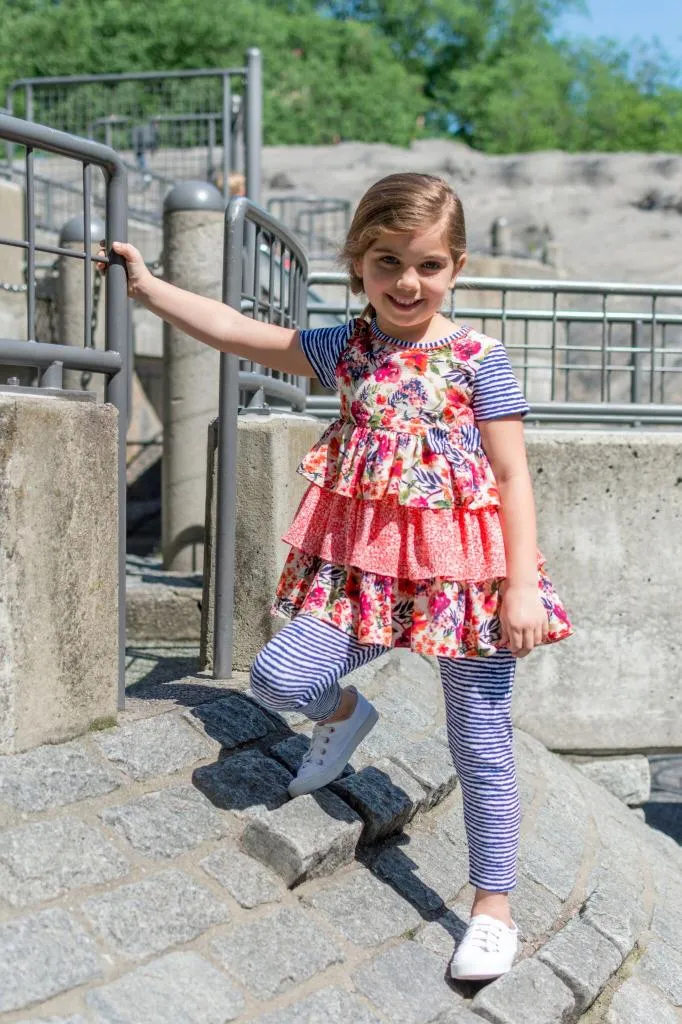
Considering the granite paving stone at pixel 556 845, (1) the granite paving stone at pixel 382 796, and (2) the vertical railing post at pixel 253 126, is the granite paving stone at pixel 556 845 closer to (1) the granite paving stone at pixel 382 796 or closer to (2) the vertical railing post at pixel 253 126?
(1) the granite paving stone at pixel 382 796

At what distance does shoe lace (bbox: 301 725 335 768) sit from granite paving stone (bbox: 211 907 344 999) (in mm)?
422

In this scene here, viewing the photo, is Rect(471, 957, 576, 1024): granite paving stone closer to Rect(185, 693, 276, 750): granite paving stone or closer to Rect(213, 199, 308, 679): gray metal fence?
Rect(185, 693, 276, 750): granite paving stone

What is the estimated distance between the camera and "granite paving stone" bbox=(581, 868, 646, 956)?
10.8ft

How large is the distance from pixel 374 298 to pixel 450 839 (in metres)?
1.62

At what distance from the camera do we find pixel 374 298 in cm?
273

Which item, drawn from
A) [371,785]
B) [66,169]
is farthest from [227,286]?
[66,169]

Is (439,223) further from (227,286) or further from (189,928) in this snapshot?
(189,928)

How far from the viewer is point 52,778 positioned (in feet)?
9.34

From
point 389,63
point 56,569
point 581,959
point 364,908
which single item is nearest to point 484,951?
point 364,908

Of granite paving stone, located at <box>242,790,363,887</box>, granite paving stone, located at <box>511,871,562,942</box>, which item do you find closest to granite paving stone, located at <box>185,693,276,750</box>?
granite paving stone, located at <box>242,790,363,887</box>

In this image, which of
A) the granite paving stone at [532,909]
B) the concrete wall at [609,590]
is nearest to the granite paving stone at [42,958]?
the granite paving stone at [532,909]

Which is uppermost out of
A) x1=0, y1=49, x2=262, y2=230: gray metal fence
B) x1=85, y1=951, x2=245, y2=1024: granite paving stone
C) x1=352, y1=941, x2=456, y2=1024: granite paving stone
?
x1=0, y1=49, x2=262, y2=230: gray metal fence

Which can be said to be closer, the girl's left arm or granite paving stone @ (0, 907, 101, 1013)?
granite paving stone @ (0, 907, 101, 1013)

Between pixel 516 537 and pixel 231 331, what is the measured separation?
35.7 inches
